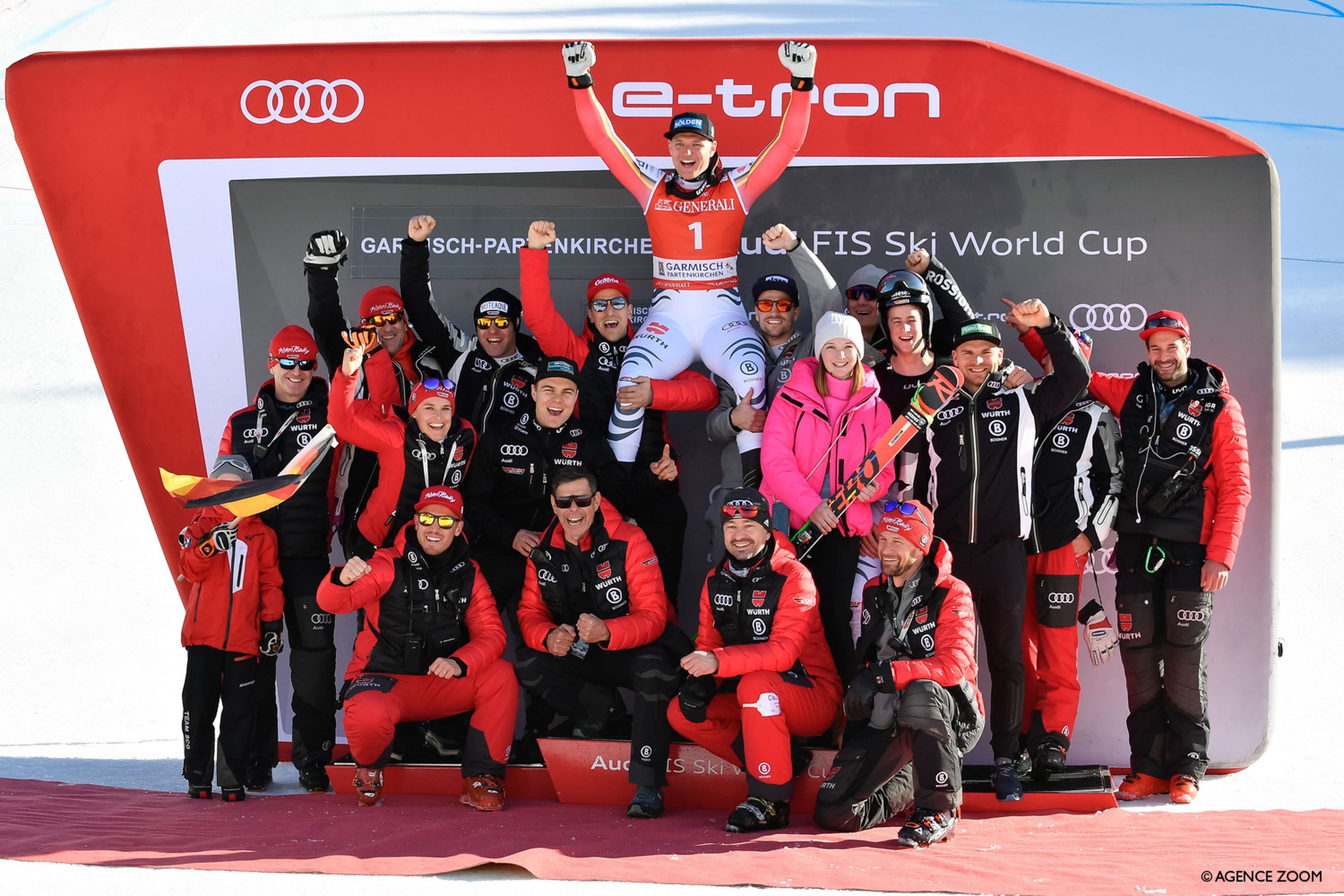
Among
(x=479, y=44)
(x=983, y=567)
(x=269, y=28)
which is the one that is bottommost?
(x=983, y=567)

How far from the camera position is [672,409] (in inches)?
226

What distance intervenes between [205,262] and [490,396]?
1878 mm

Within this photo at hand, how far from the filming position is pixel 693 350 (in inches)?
229

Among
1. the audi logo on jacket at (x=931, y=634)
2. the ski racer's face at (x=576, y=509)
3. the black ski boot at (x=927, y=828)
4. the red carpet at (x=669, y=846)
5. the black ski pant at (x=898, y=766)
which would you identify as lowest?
the red carpet at (x=669, y=846)

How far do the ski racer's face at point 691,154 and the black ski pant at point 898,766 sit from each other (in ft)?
8.24

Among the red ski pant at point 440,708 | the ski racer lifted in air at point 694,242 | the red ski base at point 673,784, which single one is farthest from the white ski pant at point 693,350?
the red ski base at point 673,784

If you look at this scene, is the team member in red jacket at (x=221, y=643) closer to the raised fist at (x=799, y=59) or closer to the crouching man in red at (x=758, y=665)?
the crouching man in red at (x=758, y=665)

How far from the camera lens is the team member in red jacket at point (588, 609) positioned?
5.39m

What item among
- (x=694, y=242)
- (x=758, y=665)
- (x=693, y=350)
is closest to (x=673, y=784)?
(x=758, y=665)

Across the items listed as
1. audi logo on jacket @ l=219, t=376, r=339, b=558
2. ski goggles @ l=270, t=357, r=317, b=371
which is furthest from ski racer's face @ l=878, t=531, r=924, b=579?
ski goggles @ l=270, t=357, r=317, b=371

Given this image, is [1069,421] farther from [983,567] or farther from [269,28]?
[269,28]

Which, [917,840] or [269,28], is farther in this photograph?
[269,28]

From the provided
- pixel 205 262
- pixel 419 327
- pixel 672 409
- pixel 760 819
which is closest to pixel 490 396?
pixel 419 327

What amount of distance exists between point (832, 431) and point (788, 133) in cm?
142
